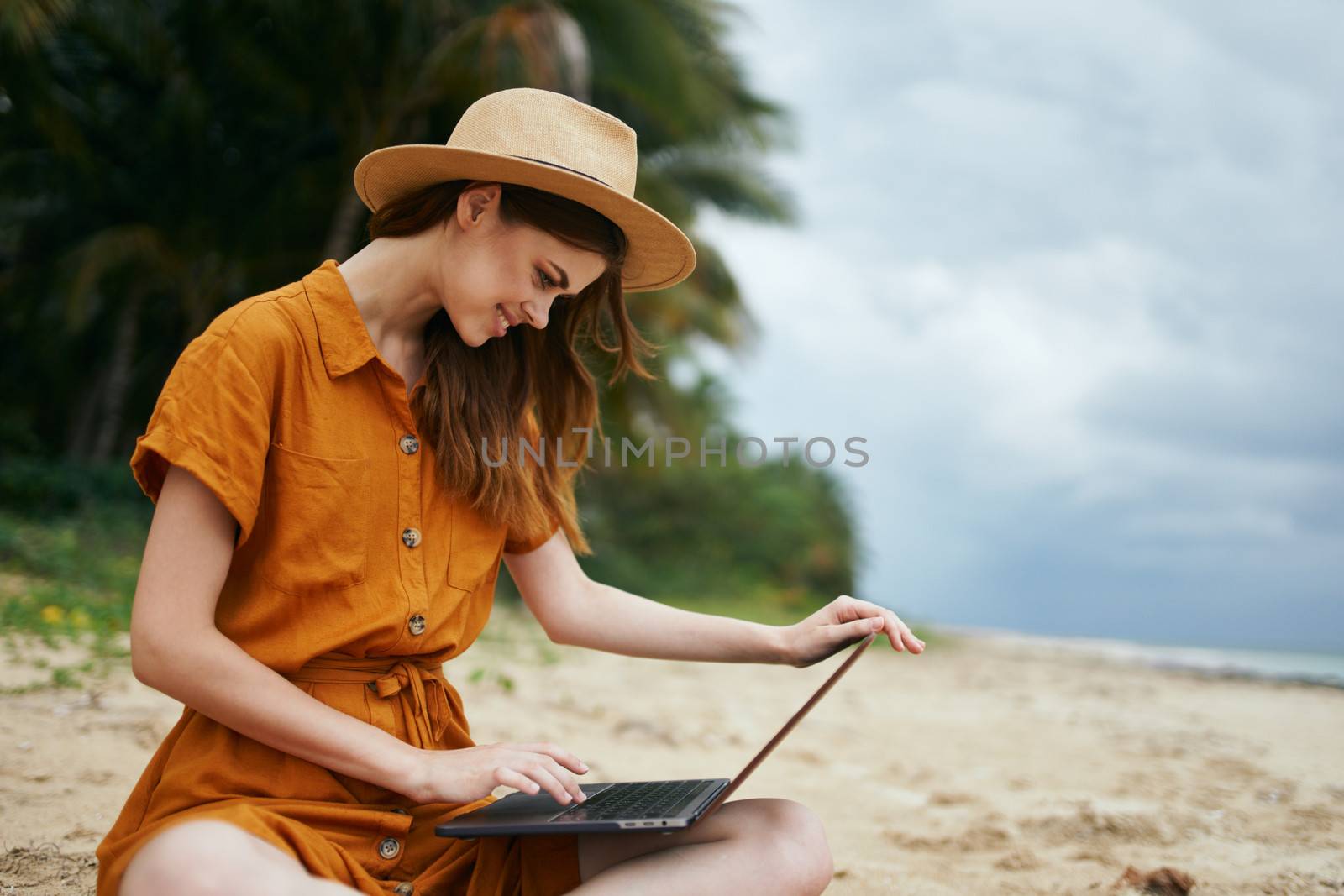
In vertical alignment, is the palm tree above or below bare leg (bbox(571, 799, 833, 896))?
above

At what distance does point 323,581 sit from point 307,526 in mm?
84

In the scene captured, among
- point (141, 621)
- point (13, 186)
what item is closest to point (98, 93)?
point (13, 186)

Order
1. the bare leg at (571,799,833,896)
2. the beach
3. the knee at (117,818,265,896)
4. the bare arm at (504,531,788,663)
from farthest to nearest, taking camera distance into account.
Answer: the beach
the bare arm at (504,531,788,663)
the bare leg at (571,799,833,896)
the knee at (117,818,265,896)

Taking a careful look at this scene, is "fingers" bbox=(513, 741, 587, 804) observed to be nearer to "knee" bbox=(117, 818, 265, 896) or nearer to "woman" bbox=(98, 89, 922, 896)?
"woman" bbox=(98, 89, 922, 896)

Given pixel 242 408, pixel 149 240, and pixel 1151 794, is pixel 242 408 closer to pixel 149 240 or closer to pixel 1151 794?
pixel 1151 794

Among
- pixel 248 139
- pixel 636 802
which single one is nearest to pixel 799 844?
pixel 636 802

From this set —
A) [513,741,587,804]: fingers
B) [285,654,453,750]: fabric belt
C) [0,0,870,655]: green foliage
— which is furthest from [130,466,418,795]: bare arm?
[0,0,870,655]: green foliage

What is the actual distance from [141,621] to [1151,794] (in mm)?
3421

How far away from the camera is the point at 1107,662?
→ 9859mm

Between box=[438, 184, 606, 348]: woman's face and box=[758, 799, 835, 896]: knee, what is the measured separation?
0.86 metres

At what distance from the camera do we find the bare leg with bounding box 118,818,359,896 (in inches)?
48.5

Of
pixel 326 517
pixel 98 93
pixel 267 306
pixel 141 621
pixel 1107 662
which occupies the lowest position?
pixel 1107 662

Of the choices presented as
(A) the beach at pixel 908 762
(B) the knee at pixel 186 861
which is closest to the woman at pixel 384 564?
(B) the knee at pixel 186 861

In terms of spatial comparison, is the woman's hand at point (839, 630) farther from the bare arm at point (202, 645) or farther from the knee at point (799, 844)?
the bare arm at point (202, 645)
